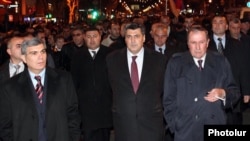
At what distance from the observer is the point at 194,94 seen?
5656mm

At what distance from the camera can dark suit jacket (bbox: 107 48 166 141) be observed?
664 centimetres

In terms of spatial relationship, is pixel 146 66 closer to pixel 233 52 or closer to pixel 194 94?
pixel 194 94

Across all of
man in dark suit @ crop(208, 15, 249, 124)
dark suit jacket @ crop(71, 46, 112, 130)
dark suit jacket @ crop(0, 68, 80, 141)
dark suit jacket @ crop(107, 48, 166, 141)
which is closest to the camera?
dark suit jacket @ crop(0, 68, 80, 141)

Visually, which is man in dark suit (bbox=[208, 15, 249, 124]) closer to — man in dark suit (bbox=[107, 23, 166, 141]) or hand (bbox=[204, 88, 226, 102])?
man in dark suit (bbox=[107, 23, 166, 141])

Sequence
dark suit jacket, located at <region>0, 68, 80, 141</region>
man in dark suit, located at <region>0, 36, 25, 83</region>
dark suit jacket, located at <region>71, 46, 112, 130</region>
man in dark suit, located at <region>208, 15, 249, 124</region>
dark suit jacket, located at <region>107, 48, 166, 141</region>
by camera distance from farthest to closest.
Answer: man in dark suit, located at <region>208, 15, 249, 124</region>, dark suit jacket, located at <region>71, 46, 112, 130</region>, man in dark suit, located at <region>0, 36, 25, 83</region>, dark suit jacket, located at <region>107, 48, 166, 141</region>, dark suit jacket, located at <region>0, 68, 80, 141</region>

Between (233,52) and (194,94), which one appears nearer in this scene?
(194,94)

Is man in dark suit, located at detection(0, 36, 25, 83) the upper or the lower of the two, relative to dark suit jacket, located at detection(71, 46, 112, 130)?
upper

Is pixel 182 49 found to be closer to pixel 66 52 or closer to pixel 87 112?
pixel 87 112

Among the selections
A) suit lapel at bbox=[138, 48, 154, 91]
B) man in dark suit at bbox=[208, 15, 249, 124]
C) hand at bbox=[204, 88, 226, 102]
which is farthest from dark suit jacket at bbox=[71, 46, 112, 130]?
hand at bbox=[204, 88, 226, 102]

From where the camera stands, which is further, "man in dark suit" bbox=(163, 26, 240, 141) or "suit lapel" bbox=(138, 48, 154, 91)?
"suit lapel" bbox=(138, 48, 154, 91)

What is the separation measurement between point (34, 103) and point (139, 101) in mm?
1653

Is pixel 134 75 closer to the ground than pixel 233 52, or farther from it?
closer to the ground

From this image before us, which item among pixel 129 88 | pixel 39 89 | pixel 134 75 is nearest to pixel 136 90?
pixel 129 88

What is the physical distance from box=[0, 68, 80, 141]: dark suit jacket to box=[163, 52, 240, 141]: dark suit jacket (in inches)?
48.8
